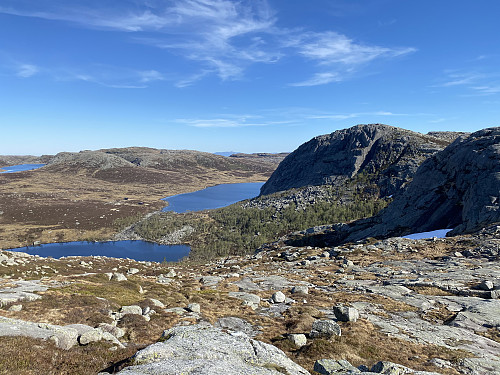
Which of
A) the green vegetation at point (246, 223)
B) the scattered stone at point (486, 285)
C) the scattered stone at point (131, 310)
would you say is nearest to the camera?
the scattered stone at point (131, 310)

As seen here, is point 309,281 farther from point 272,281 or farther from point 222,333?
point 222,333

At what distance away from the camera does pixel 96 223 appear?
524 feet

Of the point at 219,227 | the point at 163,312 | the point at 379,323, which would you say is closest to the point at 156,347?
Answer: the point at 163,312

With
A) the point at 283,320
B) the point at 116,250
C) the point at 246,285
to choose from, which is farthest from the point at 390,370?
the point at 116,250

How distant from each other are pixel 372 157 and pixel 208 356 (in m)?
171

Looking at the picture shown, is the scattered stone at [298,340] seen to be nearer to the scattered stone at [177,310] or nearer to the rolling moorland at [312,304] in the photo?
the rolling moorland at [312,304]

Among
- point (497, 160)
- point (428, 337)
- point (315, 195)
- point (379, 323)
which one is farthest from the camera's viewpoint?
point (315, 195)

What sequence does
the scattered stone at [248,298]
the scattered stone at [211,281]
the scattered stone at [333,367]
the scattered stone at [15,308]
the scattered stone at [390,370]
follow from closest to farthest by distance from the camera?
the scattered stone at [390,370]
the scattered stone at [333,367]
the scattered stone at [15,308]
the scattered stone at [248,298]
the scattered stone at [211,281]

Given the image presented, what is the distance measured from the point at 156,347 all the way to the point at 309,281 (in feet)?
91.1

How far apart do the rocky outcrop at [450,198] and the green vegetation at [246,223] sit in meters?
37.6

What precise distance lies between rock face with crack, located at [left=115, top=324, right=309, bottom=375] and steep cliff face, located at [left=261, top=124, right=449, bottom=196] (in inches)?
5139

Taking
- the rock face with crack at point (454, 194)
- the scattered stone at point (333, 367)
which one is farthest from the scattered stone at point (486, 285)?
the rock face with crack at point (454, 194)

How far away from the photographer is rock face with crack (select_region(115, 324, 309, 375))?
425 inches

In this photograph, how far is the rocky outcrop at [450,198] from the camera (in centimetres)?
5525
